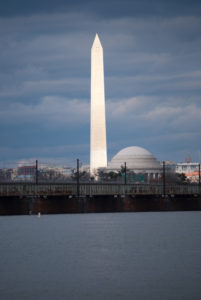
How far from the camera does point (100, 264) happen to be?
40.9 meters

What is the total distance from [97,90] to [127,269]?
434ft

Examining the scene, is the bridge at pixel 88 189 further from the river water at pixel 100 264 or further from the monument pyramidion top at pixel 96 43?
the monument pyramidion top at pixel 96 43

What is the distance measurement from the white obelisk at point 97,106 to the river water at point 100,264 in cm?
10118

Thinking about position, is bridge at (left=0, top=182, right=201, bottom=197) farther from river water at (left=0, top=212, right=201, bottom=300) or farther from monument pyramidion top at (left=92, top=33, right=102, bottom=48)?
monument pyramidion top at (left=92, top=33, right=102, bottom=48)

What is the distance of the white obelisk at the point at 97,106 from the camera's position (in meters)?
164

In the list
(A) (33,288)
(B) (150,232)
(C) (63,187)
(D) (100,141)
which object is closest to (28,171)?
(D) (100,141)

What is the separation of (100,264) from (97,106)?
132019 millimetres

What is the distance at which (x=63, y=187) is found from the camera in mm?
98812

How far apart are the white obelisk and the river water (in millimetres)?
101178

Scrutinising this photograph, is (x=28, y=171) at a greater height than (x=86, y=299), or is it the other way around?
(x=28, y=171)

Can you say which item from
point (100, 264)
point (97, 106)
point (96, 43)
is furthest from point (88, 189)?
point (97, 106)

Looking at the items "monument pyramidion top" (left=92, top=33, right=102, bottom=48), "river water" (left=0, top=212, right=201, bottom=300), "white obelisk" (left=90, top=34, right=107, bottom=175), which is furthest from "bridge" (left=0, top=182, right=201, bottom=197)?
"monument pyramidion top" (left=92, top=33, right=102, bottom=48)

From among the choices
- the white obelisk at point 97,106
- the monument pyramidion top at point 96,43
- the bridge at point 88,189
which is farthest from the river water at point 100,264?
the white obelisk at point 97,106

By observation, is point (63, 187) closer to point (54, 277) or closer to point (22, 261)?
point (22, 261)
